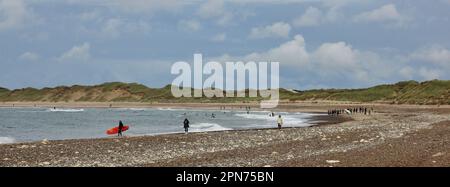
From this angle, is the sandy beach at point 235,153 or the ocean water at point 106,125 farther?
the ocean water at point 106,125

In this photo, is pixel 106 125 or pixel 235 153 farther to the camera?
pixel 106 125

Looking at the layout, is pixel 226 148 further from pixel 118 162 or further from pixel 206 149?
pixel 118 162

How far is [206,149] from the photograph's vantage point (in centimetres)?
2772

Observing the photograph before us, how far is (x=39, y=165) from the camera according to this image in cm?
2162

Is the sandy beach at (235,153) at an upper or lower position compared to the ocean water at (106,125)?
upper

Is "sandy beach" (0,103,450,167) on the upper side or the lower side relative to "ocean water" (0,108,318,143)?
upper

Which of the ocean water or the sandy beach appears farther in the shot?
the ocean water

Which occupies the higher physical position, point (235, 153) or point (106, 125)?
point (235, 153)
